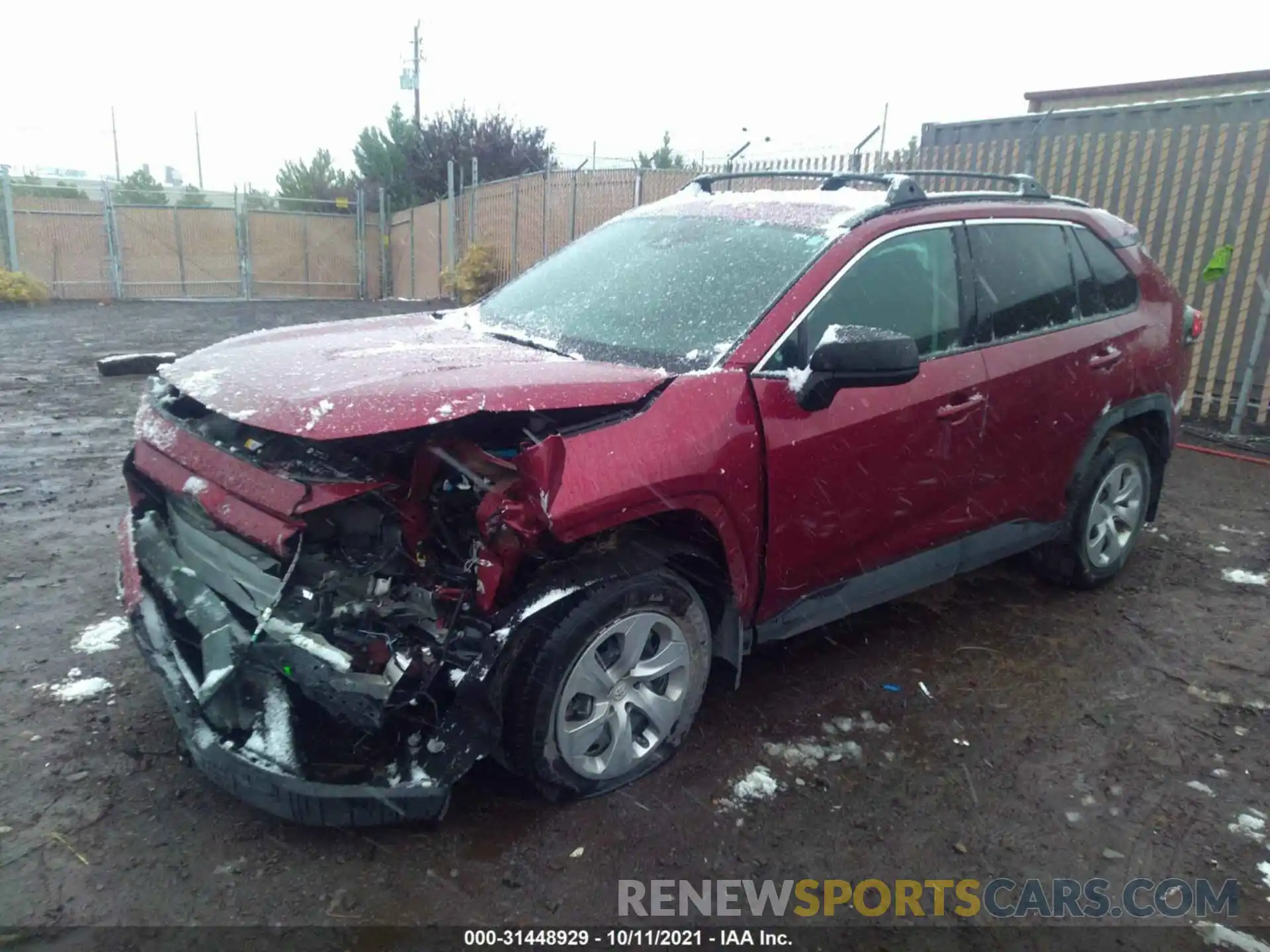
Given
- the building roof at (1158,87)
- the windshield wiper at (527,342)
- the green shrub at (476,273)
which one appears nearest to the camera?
the windshield wiper at (527,342)

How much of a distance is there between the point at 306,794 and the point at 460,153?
87.7 ft

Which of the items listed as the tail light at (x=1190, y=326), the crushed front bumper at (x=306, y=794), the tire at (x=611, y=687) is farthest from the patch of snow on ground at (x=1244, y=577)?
the crushed front bumper at (x=306, y=794)

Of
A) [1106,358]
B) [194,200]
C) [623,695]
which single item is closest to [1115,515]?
[1106,358]

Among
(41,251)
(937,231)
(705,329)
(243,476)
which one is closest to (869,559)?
(705,329)

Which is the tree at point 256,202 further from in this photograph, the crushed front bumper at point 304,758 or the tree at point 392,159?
the crushed front bumper at point 304,758

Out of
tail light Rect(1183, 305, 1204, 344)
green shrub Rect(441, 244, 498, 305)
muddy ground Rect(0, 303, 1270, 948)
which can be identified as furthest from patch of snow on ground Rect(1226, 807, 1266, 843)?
green shrub Rect(441, 244, 498, 305)

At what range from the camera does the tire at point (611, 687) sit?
2574 millimetres

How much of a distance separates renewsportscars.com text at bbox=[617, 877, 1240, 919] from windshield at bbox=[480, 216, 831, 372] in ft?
5.20

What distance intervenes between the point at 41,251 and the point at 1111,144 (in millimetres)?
20548

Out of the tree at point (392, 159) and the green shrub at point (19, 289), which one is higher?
the tree at point (392, 159)

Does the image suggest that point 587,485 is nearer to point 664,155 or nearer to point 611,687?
point 611,687

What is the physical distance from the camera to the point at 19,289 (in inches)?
699

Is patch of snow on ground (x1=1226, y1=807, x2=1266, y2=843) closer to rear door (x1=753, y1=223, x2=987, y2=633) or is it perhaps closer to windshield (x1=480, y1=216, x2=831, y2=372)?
rear door (x1=753, y1=223, x2=987, y2=633)

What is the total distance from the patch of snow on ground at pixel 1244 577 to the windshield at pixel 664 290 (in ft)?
10.7
